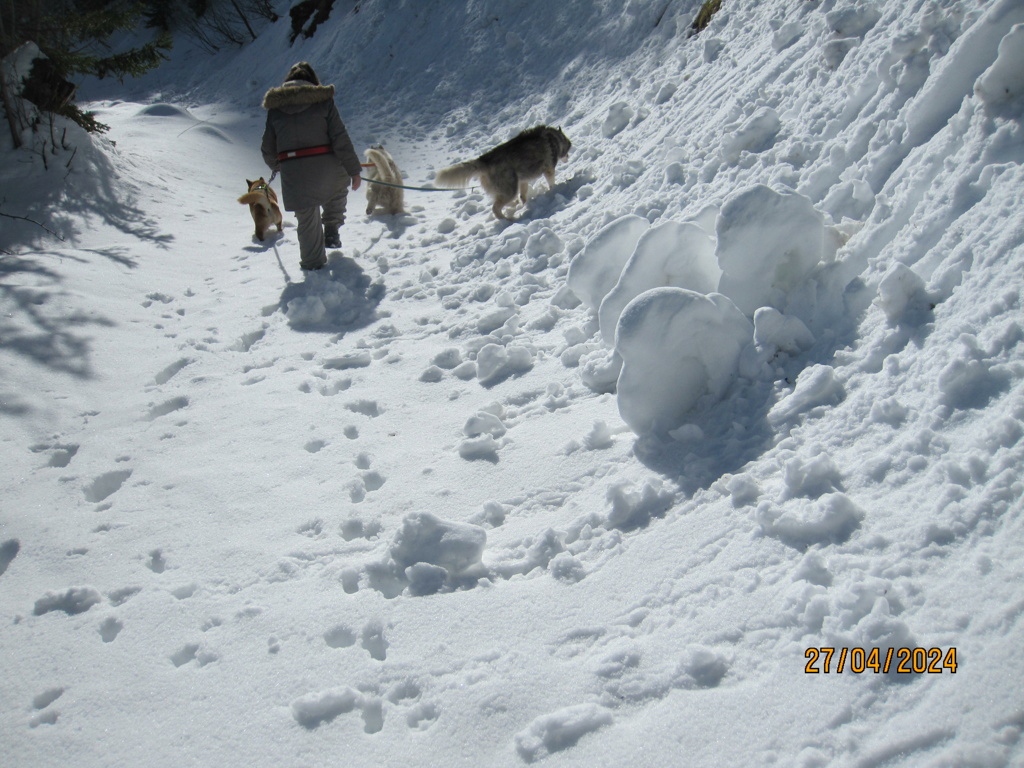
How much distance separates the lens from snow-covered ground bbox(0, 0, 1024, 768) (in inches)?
63.9

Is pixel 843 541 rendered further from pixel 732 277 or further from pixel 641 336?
pixel 732 277

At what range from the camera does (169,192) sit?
27.3ft

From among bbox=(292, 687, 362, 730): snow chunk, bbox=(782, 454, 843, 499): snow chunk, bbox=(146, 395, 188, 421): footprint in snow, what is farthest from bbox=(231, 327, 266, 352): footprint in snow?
bbox=(782, 454, 843, 499): snow chunk

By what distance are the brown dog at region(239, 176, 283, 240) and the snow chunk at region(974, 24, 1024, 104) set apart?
6.31 metres

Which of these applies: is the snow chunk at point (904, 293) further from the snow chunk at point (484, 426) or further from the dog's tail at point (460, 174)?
the dog's tail at point (460, 174)

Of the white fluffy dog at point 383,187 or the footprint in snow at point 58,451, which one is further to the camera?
the white fluffy dog at point 383,187

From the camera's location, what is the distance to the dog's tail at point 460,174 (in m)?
6.46

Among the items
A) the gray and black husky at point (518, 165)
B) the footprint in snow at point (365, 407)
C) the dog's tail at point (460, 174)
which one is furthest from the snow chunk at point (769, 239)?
the dog's tail at point (460, 174)

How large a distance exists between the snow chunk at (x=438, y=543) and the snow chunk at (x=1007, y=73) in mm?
2690

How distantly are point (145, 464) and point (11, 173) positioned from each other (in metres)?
6.39

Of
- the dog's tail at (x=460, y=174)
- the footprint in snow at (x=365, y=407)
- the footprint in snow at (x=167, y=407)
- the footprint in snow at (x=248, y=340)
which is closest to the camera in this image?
the footprint in snow at (x=365, y=407)

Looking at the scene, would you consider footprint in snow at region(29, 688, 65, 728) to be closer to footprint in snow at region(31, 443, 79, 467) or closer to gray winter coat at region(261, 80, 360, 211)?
footprint in snow at region(31, 443, 79, 467)

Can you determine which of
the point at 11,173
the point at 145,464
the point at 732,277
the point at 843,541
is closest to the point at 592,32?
the point at 11,173

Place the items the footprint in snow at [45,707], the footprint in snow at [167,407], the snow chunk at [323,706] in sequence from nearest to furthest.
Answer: the snow chunk at [323,706]
the footprint in snow at [45,707]
the footprint in snow at [167,407]
